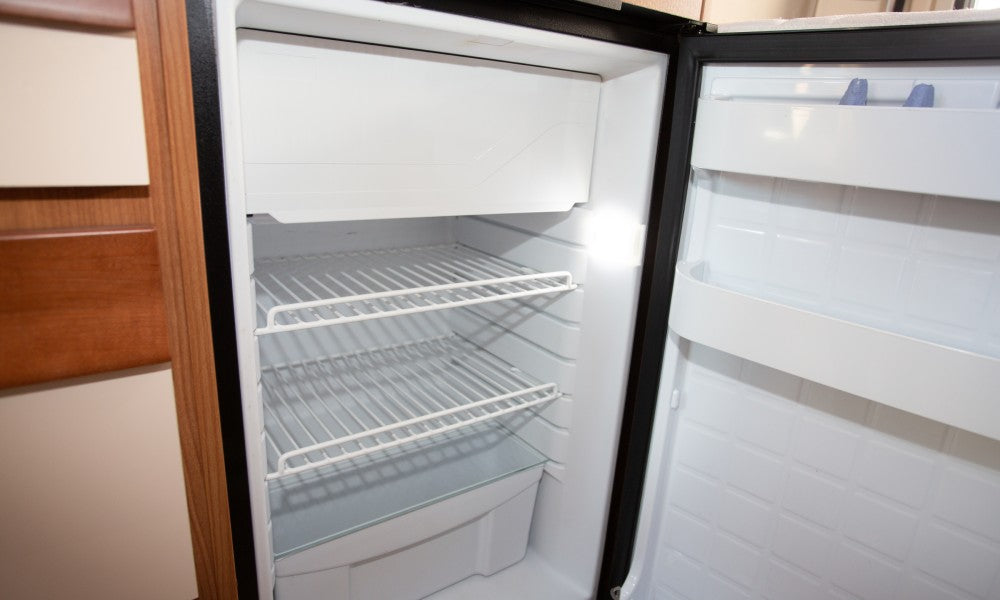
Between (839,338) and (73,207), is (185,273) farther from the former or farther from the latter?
(839,338)

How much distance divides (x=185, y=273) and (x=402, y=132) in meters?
0.43

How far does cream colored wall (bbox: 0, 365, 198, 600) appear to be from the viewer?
26.8 inches

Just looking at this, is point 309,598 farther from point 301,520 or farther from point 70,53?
point 70,53

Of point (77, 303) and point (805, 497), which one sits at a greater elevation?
point (77, 303)

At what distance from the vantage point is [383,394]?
4.92 ft

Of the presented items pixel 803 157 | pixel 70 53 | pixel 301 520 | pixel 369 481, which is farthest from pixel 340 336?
pixel 803 157

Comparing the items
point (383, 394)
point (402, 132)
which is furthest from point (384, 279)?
point (402, 132)

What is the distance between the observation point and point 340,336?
5.25 ft

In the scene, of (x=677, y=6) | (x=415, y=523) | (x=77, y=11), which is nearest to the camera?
(x=77, y=11)

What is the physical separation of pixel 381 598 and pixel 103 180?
3.53 ft

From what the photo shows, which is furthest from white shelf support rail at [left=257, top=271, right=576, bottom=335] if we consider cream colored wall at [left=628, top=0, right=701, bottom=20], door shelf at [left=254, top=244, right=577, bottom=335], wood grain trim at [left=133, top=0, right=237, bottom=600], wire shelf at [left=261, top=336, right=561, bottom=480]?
cream colored wall at [left=628, top=0, right=701, bottom=20]

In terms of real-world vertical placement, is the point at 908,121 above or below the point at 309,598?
above

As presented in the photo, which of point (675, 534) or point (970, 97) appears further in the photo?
point (675, 534)

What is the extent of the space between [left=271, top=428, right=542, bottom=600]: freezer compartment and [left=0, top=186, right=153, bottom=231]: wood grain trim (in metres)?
0.73
